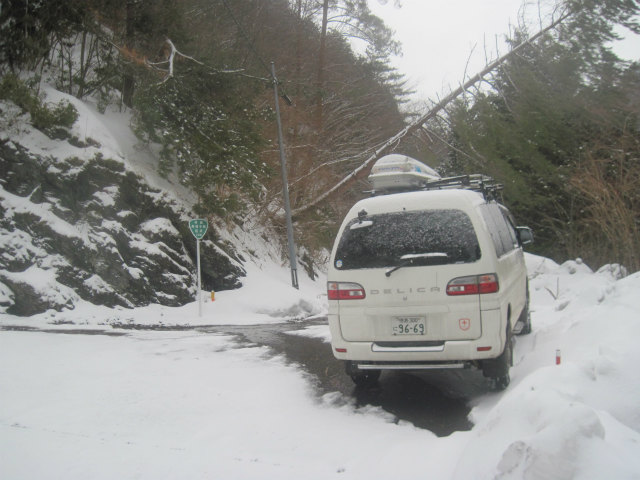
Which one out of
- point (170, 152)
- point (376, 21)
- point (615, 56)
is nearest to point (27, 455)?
point (170, 152)

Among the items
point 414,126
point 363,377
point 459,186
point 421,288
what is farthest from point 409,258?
point 414,126

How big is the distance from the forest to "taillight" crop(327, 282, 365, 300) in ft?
24.5

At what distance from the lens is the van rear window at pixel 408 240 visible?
5.00 meters

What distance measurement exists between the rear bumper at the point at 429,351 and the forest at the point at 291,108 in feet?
22.6

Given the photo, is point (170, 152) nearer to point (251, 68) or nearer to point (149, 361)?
point (251, 68)

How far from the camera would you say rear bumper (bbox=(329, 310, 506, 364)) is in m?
4.86

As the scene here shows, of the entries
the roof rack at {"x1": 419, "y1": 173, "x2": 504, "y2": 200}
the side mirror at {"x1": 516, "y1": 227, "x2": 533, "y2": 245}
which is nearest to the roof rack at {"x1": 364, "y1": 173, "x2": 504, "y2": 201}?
the roof rack at {"x1": 419, "y1": 173, "x2": 504, "y2": 200}

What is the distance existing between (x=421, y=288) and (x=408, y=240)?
1.65 ft

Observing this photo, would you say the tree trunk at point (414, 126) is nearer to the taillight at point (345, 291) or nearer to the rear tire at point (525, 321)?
the rear tire at point (525, 321)

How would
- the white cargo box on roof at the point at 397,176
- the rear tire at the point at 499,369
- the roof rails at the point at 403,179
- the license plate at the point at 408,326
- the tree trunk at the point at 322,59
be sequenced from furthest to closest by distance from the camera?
1. the tree trunk at the point at 322,59
2. the white cargo box on roof at the point at 397,176
3. the roof rails at the point at 403,179
4. the rear tire at the point at 499,369
5. the license plate at the point at 408,326

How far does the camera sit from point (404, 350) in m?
5.02

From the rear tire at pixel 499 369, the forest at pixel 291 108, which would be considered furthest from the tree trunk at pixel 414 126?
the rear tire at pixel 499 369

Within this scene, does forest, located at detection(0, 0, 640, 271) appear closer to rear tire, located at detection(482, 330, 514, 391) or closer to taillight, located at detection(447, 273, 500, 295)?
rear tire, located at detection(482, 330, 514, 391)

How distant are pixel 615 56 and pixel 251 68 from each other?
12466mm
